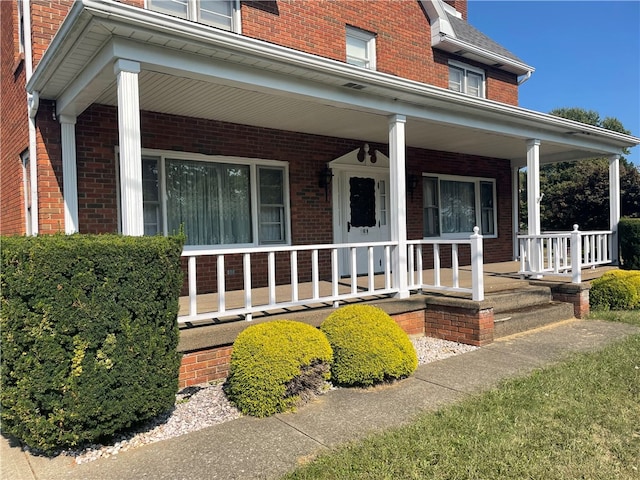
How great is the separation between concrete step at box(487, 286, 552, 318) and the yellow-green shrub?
1.23 meters

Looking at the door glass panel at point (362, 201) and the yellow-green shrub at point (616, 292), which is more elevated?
the door glass panel at point (362, 201)

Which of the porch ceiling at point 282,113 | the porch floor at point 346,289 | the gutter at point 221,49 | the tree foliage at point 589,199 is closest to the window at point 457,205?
the porch ceiling at point 282,113

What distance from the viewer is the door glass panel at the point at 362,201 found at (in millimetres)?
9361

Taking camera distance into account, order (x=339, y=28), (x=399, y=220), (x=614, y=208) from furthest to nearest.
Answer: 1. (x=614, y=208)
2. (x=339, y=28)
3. (x=399, y=220)

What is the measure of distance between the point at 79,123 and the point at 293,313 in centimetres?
388

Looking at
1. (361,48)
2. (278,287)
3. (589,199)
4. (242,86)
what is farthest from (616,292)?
(589,199)

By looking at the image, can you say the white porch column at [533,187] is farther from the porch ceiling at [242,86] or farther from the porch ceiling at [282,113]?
the porch ceiling at [282,113]

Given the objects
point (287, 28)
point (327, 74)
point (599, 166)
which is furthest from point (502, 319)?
point (599, 166)

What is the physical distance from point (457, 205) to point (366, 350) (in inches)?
307

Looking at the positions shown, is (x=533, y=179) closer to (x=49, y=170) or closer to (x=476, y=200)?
(x=476, y=200)

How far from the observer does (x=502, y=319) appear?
6.64 metres

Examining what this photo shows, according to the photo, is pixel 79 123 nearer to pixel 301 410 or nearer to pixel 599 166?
pixel 301 410

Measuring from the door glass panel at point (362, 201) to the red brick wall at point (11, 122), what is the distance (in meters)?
5.57

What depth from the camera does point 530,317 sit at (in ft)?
23.0
